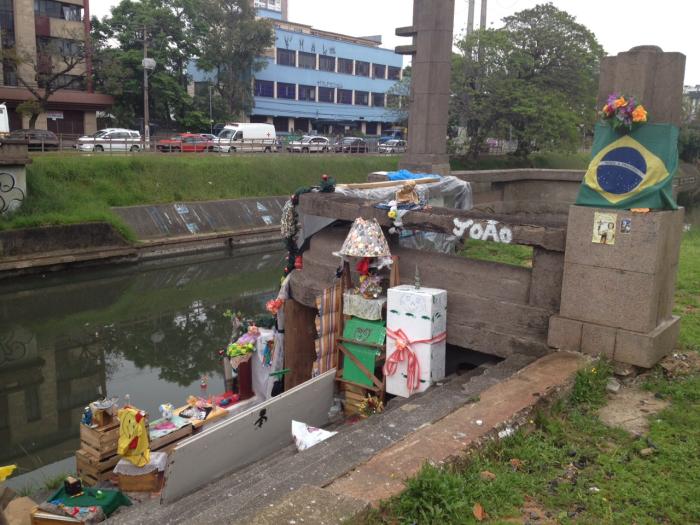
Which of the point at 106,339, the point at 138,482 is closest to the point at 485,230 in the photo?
the point at 138,482

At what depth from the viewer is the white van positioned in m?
37.0

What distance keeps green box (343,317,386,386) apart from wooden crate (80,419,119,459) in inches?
104

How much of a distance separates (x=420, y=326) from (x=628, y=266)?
218cm

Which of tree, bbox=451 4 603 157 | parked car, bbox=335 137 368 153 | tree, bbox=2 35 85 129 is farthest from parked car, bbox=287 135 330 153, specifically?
tree, bbox=2 35 85 129

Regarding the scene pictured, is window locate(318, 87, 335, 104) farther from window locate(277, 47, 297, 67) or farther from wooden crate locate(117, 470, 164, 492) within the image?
wooden crate locate(117, 470, 164, 492)

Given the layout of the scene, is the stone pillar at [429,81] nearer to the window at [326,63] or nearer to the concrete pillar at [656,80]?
the concrete pillar at [656,80]

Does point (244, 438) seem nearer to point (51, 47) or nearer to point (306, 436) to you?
point (306, 436)

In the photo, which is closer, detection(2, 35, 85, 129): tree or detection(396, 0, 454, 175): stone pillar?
detection(396, 0, 454, 175): stone pillar

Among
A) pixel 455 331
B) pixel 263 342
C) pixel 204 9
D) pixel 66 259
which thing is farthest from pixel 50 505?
pixel 204 9

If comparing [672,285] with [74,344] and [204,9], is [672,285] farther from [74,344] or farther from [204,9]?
[204,9]

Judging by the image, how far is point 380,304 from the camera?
7.57m

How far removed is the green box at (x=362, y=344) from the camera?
7547mm

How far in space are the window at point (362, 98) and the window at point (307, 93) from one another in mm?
5675

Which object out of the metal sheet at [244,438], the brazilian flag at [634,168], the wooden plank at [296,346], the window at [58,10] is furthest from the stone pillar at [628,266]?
the window at [58,10]
